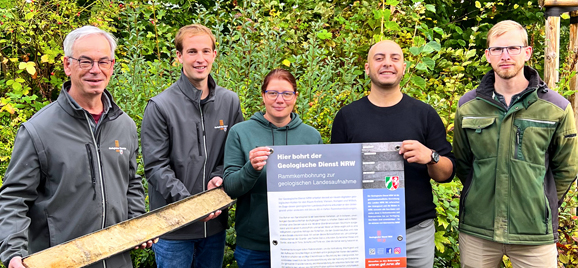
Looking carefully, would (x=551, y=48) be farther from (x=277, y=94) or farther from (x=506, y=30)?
(x=277, y=94)

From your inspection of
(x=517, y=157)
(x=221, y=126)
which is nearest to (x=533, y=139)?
(x=517, y=157)

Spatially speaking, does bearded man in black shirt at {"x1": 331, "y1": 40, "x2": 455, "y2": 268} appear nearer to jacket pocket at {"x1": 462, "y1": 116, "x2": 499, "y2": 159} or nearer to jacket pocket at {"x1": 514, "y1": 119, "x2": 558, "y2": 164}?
jacket pocket at {"x1": 462, "y1": 116, "x2": 499, "y2": 159}

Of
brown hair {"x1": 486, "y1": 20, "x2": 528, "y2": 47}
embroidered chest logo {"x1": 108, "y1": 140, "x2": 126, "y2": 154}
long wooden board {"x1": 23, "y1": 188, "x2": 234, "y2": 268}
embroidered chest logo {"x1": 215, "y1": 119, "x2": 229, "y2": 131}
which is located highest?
brown hair {"x1": 486, "y1": 20, "x2": 528, "y2": 47}

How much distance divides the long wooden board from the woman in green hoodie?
20cm

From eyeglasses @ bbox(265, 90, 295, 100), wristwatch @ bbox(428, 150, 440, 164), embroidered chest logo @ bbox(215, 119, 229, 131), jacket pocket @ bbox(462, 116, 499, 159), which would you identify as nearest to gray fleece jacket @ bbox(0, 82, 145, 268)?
embroidered chest logo @ bbox(215, 119, 229, 131)

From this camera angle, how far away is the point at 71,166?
2.65m

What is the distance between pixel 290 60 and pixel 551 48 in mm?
4062

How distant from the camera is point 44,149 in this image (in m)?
2.58

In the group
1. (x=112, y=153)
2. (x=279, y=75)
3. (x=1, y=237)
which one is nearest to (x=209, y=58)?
(x=279, y=75)

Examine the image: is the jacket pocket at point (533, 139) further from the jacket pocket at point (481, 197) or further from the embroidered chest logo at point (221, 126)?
the embroidered chest logo at point (221, 126)

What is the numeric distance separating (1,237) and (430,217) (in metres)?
2.54

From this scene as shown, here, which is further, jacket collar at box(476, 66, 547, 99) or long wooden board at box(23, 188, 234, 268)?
jacket collar at box(476, 66, 547, 99)

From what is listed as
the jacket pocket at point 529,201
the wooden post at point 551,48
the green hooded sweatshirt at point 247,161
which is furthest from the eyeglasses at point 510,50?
the wooden post at point 551,48

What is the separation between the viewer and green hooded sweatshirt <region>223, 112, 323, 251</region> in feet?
10.6
